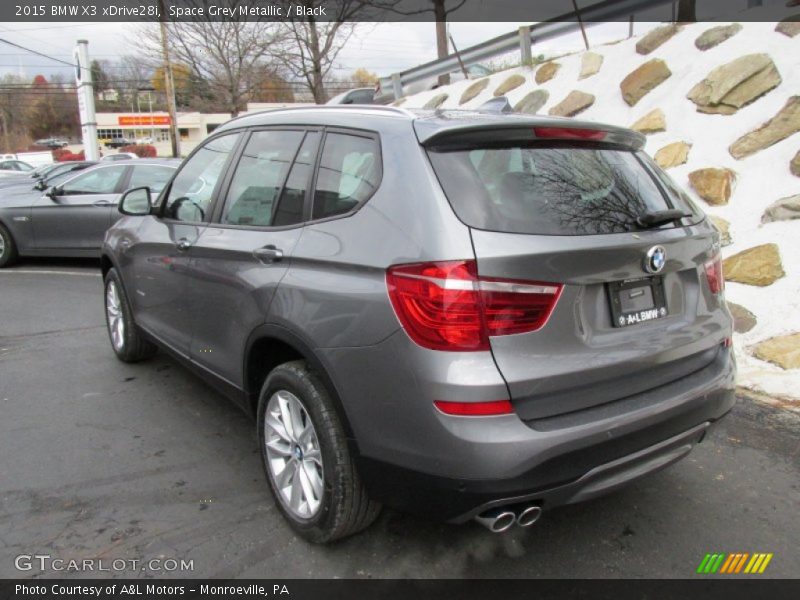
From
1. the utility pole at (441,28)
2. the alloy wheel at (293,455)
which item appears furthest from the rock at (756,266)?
the utility pole at (441,28)

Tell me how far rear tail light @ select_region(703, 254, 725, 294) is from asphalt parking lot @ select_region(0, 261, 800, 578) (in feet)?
3.43

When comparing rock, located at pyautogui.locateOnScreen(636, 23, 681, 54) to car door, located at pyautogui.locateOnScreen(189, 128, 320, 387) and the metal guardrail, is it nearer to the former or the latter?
the metal guardrail

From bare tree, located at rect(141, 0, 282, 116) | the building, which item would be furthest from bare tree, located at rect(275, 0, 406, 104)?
the building

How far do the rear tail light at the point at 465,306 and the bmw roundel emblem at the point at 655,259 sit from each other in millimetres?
490

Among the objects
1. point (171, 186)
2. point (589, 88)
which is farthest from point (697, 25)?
point (171, 186)

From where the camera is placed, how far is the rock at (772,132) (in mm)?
6318

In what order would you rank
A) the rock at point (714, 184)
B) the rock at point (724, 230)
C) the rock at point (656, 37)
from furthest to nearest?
the rock at point (656, 37), the rock at point (714, 184), the rock at point (724, 230)

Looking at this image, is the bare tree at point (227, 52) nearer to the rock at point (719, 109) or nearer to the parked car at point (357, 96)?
the parked car at point (357, 96)

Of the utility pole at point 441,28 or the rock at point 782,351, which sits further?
the utility pole at point 441,28

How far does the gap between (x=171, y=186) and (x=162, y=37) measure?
21.0 m

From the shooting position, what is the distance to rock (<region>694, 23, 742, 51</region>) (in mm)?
7918

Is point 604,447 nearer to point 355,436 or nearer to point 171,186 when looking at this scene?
point 355,436

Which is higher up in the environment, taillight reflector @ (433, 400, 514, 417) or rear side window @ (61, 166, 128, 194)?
rear side window @ (61, 166, 128, 194)

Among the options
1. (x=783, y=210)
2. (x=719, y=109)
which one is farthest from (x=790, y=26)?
(x=783, y=210)
